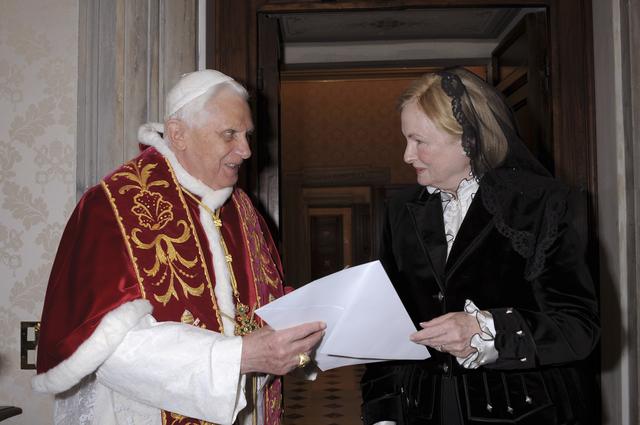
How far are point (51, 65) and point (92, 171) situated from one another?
657mm

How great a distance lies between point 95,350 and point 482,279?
1114 millimetres

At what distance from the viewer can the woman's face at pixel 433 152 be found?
193 cm

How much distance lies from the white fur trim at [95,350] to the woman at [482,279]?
798mm

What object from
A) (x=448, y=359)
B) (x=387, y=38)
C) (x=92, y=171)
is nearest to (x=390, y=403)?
(x=448, y=359)

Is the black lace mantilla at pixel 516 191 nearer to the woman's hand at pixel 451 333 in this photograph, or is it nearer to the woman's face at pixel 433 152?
the woman's face at pixel 433 152

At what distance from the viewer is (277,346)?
1718 millimetres

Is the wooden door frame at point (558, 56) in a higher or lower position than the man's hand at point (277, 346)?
higher

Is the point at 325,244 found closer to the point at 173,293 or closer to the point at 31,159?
the point at 31,159

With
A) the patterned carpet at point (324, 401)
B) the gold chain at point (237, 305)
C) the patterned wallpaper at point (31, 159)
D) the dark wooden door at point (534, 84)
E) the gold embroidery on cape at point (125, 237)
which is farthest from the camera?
the patterned carpet at point (324, 401)

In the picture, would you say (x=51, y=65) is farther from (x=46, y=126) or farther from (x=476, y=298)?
(x=476, y=298)

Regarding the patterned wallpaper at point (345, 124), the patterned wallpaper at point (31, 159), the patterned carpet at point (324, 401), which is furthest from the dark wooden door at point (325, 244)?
the patterned wallpaper at point (31, 159)

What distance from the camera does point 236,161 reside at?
2125 millimetres

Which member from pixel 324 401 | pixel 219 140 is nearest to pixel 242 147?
pixel 219 140

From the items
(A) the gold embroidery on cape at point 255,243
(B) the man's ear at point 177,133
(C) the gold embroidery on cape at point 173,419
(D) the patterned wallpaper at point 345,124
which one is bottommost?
(C) the gold embroidery on cape at point 173,419
